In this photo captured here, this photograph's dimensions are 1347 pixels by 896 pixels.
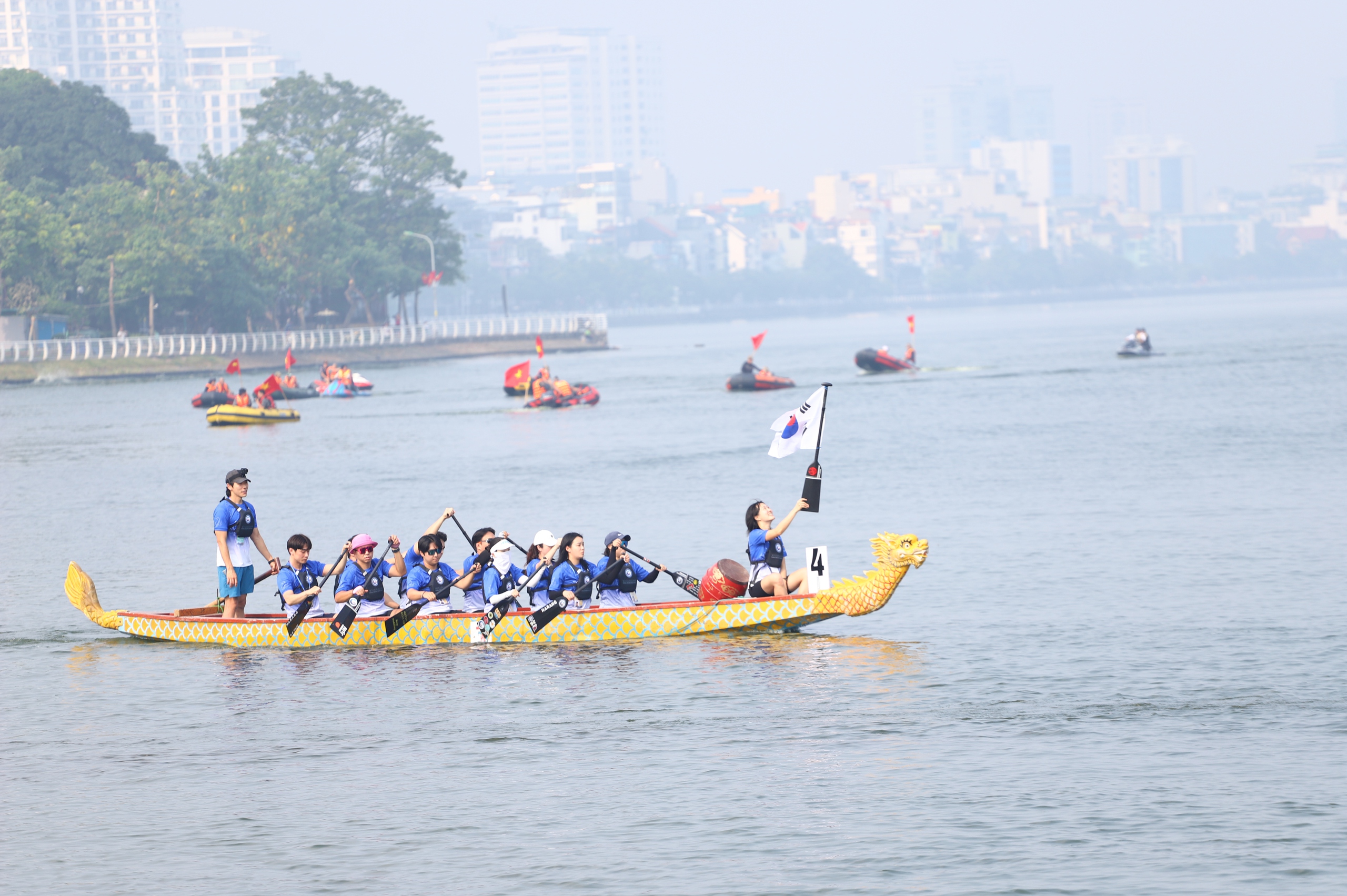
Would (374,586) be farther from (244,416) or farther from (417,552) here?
(244,416)

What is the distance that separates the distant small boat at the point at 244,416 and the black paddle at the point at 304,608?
141 ft

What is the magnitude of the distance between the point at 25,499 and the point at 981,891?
34.7 m

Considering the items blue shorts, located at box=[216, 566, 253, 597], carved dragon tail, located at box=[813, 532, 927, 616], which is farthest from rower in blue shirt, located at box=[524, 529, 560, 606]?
blue shorts, located at box=[216, 566, 253, 597]

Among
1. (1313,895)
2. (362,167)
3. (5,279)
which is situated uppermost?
(362,167)

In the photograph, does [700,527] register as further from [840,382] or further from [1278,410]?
[840,382]

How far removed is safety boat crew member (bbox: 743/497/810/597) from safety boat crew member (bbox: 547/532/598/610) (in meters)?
2.06

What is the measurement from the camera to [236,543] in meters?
22.2

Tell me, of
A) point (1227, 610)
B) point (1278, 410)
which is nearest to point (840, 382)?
point (1278, 410)

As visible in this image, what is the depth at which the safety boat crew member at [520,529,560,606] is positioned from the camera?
21.8 meters

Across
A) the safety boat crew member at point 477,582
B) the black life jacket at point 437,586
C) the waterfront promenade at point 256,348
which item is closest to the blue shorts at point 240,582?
the black life jacket at point 437,586

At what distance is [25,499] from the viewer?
141ft

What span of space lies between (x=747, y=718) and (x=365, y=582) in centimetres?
580

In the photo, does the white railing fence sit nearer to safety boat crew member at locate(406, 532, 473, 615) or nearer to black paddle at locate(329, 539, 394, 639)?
black paddle at locate(329, 539, 394, 639)

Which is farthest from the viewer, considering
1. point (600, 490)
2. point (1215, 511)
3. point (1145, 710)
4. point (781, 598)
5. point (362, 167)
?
point (362, 167)
